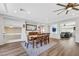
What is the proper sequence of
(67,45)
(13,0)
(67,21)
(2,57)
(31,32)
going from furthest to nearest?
(67,45)
(31,32)
(67,21)
(2,57)
(13,0)

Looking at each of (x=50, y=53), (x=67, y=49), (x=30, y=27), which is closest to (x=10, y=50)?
(x=30, y=27)

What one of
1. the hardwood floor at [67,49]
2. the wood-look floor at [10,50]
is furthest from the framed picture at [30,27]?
the hardwood floor at [67,49]

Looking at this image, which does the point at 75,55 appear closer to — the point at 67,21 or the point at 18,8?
the point at 67,21

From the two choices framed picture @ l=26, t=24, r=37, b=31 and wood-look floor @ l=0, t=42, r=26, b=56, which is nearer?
wood-look floor @ l=0, t=42, r=26, b=56

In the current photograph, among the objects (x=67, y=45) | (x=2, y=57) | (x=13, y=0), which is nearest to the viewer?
(x=13, y=0)

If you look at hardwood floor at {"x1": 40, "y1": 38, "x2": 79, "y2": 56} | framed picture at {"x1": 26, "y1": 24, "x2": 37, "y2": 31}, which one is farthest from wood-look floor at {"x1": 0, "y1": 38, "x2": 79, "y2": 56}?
framed picture at {"x1": 26, "y1": 24, "x2": 37, "y2": 31}

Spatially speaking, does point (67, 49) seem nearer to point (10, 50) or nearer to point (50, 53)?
point (50, 53)

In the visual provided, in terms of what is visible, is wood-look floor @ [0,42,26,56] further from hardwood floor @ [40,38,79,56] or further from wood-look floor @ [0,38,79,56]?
hardwood floor @ [40,38,79,56]

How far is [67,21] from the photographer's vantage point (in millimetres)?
2369

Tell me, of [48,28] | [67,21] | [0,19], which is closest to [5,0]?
[0,19]

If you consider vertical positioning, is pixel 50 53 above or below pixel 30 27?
below

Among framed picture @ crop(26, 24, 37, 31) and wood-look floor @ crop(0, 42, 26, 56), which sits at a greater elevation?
framed picture @ crop(26, 24, 37, 31)

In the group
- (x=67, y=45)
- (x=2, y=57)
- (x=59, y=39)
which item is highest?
(x=59, y=39)

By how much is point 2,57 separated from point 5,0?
1.41 m
